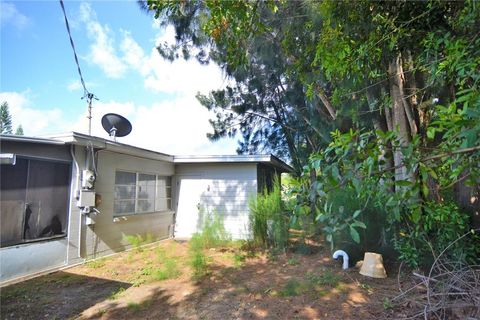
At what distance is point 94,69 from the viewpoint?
6.66 meters

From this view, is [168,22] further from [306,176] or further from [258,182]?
[306,176]

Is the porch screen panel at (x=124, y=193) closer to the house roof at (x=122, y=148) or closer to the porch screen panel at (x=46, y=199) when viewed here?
the house roof at (x=122, y=148)

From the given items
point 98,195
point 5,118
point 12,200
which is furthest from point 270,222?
point 5,118

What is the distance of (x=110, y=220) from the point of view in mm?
6676

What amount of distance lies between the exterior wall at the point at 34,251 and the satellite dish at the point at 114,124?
1892 mm

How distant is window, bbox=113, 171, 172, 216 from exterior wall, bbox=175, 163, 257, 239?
0.47 metres

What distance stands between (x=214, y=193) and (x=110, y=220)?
125 inches

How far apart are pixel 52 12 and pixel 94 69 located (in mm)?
2164

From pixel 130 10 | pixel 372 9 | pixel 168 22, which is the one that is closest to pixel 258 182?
pixel 168 22

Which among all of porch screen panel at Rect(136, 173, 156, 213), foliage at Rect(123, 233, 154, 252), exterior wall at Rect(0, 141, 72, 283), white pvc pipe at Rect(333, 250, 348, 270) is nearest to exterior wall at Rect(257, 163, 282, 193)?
porch screen panel at Rect(136, 173, 156, 213)

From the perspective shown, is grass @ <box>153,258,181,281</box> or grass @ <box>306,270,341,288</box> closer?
grass @ <box>306,270,341,288</box>

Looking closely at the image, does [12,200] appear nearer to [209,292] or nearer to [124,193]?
[124,193]

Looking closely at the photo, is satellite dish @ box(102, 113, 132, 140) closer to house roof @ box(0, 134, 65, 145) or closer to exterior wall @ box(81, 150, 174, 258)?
exterior wall @ box(81, 150, 174, 258)

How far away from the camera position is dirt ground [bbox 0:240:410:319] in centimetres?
352
